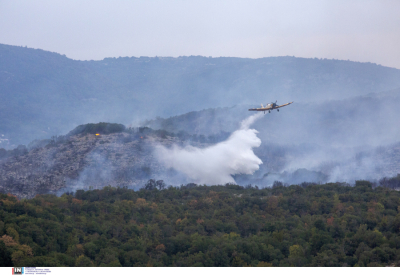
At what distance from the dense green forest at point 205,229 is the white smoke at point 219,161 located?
38.1m

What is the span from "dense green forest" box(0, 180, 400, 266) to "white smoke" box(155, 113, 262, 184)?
1502 inches

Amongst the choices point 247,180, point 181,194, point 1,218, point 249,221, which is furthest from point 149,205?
point 247,180

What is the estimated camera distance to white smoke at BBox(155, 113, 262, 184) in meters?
151

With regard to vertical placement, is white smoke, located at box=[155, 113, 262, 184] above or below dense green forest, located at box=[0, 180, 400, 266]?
above

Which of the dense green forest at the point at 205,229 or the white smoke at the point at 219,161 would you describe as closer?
the dense green forest at the point at 205,229

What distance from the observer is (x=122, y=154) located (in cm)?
17500

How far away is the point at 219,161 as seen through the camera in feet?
510

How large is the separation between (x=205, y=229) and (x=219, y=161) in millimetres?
72422

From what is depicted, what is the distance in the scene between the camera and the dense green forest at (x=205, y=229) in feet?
205

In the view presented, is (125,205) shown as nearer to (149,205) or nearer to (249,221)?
(149,205)

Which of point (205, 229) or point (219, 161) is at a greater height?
point (219, 161)

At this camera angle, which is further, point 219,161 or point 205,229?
point 219,161

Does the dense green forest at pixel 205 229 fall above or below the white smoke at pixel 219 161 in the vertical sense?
below

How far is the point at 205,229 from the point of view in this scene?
83688 mm
